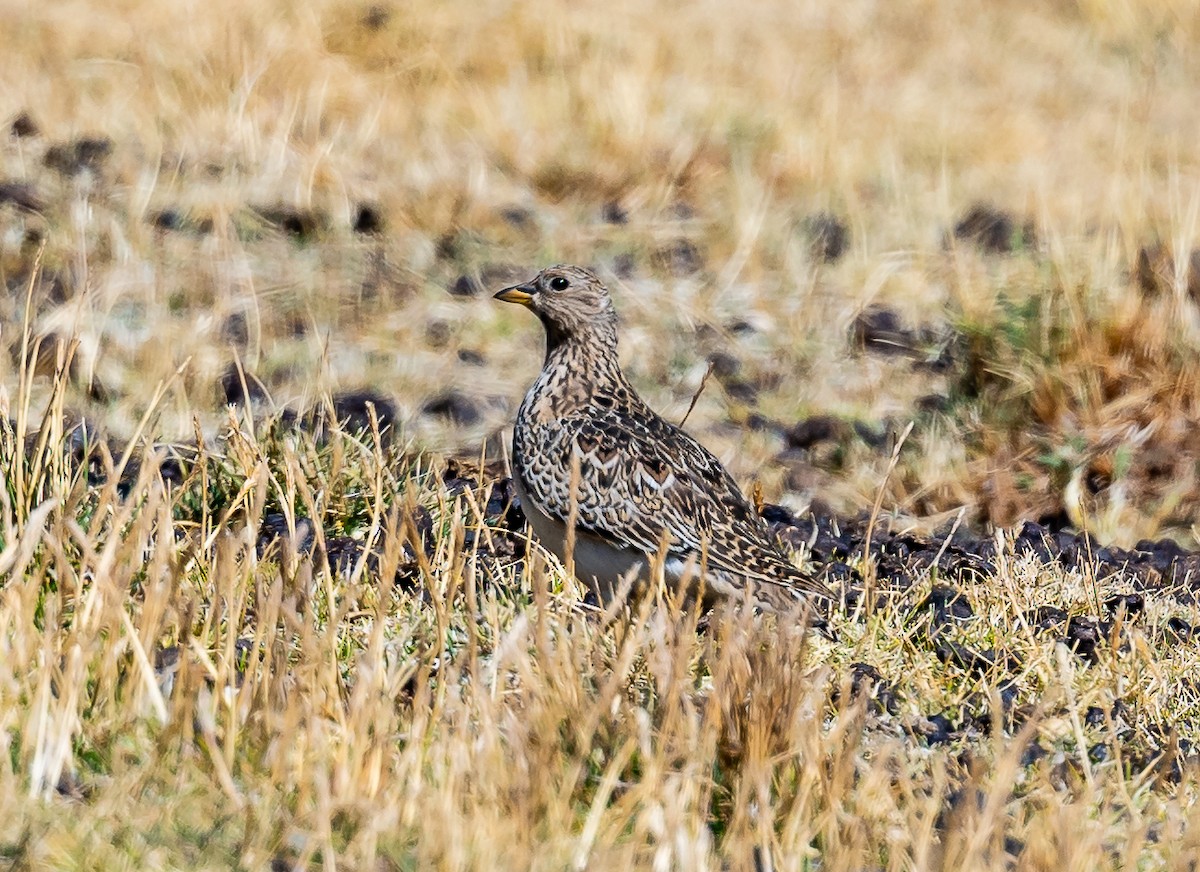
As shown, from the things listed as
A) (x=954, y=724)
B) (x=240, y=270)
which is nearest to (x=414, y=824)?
(x=954, y=724)

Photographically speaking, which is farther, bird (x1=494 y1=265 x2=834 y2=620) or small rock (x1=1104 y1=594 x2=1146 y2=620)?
small rock (x1=1104 y1=594 x2=1146 y2=620)

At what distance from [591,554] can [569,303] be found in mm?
1112

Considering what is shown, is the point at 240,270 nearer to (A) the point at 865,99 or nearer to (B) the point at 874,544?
(B) the point at 874,544

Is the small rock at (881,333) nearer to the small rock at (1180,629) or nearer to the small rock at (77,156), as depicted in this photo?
the small rock at (1180,629)

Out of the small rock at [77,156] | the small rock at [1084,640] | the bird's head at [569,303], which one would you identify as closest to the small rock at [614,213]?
the small rock at [77,156]

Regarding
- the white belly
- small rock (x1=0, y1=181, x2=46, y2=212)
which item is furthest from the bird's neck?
small rock (x1=0, y1=181, x2=46, y2=212)

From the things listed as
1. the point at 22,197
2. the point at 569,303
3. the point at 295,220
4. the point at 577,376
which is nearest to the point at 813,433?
the point at 569,303

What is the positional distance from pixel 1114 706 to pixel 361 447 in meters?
2.45

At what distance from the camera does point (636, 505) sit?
541 cm

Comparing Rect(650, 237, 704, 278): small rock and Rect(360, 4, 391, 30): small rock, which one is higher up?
Rect(360, 4, 391, 30): small rock

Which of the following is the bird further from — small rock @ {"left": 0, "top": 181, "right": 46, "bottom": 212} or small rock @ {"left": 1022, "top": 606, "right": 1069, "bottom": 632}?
small rock @ {"left": 0, "top": 181, "right": 46, "bottom": 212}

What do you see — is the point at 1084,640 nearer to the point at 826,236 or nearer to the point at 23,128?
the point at 826,236

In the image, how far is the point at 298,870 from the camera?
3268 mm

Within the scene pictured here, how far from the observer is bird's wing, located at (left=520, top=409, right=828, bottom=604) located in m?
5.30
